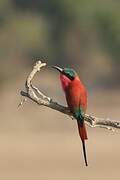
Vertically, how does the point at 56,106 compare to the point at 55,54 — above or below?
below

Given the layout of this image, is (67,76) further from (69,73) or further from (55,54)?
(55,54)

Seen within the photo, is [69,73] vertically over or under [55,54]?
under

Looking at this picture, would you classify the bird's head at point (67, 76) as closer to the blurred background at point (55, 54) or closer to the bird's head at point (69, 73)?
the bird's head at point (69, 73)

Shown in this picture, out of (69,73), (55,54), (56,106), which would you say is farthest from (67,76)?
(55,54)

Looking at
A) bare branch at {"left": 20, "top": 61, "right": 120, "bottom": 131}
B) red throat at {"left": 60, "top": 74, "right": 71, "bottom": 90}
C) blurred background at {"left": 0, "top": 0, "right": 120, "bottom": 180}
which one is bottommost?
bare branch at {"left": 20, "top": 61, "right": 120, "bottom": 131}

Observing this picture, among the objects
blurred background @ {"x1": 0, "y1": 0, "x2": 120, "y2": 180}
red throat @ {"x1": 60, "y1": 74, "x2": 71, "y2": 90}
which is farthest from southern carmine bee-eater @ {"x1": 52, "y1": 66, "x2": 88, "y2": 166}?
blurred background @ {"x1": 0, "y1": 0, "x2": 120, "y2": 180}

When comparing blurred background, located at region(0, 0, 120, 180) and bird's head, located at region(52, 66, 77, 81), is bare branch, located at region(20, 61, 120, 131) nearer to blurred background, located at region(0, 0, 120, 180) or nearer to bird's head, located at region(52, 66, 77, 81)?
bird's head, located at region(52, 66, 77, 81)

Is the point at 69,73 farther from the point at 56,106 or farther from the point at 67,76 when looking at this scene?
the point at 56,106

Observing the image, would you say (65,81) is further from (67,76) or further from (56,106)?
(56,106)

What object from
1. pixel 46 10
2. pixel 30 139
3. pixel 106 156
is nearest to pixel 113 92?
pixel 46 10

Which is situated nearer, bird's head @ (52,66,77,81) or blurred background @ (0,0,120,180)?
bird's head @ (52,66,77,81)

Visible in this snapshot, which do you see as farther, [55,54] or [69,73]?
[55,54]

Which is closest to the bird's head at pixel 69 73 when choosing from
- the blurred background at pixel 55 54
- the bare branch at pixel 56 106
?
the bare branch at pixel 56 106

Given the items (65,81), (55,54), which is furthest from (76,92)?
(55,54)
